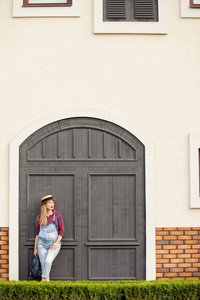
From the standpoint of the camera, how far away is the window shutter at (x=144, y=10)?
8070mm

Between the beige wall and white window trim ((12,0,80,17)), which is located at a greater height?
white window trim ((12,0,80,17))

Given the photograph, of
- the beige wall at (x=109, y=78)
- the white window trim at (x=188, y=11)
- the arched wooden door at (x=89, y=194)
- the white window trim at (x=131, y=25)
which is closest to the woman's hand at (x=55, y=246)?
the arched wooden door at (x=89, y=194)

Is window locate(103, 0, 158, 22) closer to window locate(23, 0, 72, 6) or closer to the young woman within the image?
window locate(23, 0, 72, 6)

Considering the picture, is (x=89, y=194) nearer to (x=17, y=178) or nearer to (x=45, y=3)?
(x=17, y=178)

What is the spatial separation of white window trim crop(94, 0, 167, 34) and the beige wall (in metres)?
0.10

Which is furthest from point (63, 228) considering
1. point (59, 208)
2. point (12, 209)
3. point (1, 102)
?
point (1, 102)

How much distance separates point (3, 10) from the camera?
316 inches

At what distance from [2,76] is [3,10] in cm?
116

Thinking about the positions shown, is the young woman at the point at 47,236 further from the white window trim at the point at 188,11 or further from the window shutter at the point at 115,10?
the white window trim at the point at 188,11

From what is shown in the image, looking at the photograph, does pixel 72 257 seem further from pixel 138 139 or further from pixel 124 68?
pixel 124 68

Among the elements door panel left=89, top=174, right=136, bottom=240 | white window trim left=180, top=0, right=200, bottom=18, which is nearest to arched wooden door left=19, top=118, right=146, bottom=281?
door panel left=89, top=174, right=136, bottom=240

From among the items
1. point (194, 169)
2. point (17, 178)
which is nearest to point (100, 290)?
point (17, 178)

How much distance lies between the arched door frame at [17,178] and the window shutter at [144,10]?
1.83 m

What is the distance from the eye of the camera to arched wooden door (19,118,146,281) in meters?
7.86
